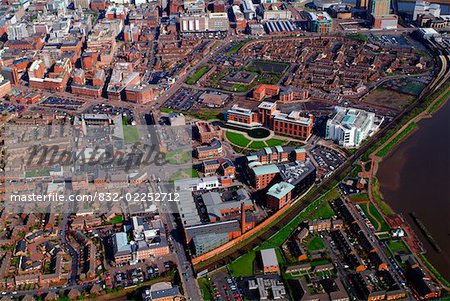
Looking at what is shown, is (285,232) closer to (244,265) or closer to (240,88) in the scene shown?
(244,265)

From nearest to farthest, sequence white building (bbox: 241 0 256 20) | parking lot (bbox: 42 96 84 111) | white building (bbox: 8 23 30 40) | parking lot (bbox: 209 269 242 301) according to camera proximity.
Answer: parking lot (bbox: 209 269 242 301) → parking lot (bbox: 42 96 84 111) → white building (bbox: 8 23 30 40) → white building (bbox: 241 0 256 20)

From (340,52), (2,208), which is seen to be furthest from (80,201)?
(340,52)

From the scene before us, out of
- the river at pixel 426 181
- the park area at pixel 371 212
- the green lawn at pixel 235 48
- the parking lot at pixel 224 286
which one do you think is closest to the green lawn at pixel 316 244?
the park area at pixel 371 212

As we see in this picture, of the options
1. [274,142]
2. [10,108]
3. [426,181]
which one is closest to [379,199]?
[426,181]

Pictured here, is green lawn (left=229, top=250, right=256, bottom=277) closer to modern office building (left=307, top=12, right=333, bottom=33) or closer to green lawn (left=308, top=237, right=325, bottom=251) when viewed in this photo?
green lawn (left=308, top=237, right=325, bottom=251)

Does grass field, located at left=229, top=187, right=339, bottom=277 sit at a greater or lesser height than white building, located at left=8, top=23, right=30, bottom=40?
lesser

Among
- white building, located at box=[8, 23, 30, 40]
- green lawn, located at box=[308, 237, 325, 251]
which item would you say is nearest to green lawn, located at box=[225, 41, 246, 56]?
white building, located at box=[8, 23, 30, 40]

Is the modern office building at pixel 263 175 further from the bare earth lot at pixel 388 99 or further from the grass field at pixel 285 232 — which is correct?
the bare earth lot at pixel 388 99
